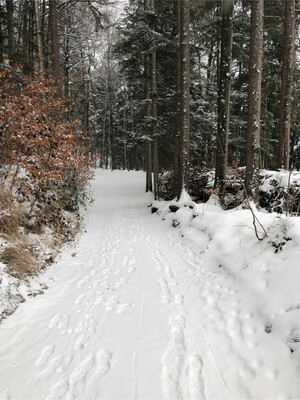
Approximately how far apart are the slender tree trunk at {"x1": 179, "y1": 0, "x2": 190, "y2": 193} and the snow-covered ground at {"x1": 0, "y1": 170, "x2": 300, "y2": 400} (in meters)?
4.70

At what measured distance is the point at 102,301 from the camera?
3.91 metres

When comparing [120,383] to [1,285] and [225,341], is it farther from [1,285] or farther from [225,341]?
[1,285]

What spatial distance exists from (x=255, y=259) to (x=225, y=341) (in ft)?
Answer: 5.36

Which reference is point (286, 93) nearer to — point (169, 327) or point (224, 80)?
point (224, 80)

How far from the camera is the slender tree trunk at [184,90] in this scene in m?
9.12

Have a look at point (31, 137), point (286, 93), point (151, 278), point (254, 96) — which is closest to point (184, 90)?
point (254, 96)

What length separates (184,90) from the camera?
959 centimetres

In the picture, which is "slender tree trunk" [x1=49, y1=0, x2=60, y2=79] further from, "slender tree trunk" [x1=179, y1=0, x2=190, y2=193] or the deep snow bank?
the deep snow bank

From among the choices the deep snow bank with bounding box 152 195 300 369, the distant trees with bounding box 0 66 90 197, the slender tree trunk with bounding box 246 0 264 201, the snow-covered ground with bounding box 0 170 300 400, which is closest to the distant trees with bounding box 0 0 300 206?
the slender tree trunk with bounding box 246 0 264 201

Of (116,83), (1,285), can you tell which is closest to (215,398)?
(1,285)

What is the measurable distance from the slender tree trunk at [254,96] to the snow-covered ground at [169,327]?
2367 mm

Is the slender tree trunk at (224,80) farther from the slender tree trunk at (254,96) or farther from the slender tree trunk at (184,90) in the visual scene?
the slender tree trunk at (184,90)

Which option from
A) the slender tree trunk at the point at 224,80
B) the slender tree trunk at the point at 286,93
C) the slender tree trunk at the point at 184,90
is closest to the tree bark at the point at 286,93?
the slender tree trunk at the point at 286,93

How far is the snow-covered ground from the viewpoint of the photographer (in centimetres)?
231
